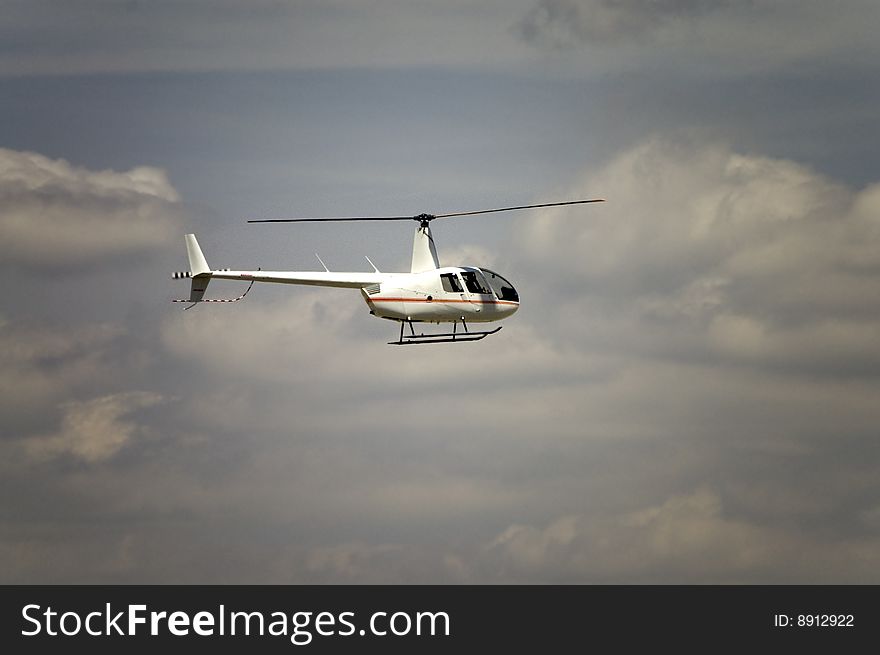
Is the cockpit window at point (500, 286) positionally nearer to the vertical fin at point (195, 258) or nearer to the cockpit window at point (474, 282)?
the cockpit window at point (474, 282)

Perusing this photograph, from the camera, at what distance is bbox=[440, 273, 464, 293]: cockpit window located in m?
98.0

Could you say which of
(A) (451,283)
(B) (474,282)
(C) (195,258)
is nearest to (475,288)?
(B) (474,282)

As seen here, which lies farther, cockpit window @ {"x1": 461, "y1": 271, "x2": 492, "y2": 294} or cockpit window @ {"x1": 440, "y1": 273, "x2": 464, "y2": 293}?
cockpit window @ {"x1": 461, "y1": 271, "x2": 492, "y2": 294}

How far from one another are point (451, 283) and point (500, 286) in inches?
140

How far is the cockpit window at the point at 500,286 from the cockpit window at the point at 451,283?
7.24ft

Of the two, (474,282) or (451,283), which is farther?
(474,282)

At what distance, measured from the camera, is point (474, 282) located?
3871 inches

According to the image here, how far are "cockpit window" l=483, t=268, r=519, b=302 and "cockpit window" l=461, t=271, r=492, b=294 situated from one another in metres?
0.58

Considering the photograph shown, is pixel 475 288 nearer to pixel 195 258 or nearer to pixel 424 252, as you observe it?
pixel 424 252

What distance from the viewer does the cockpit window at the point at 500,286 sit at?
9900 cm

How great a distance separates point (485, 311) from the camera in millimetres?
98562

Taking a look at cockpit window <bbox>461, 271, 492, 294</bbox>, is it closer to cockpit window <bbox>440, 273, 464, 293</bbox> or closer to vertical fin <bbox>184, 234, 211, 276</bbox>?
cockpit window <bbox>440, 273, 464, 293</bbox>

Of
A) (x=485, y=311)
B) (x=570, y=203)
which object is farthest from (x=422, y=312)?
(x=570, y=203)

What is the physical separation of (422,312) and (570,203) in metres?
12.3
